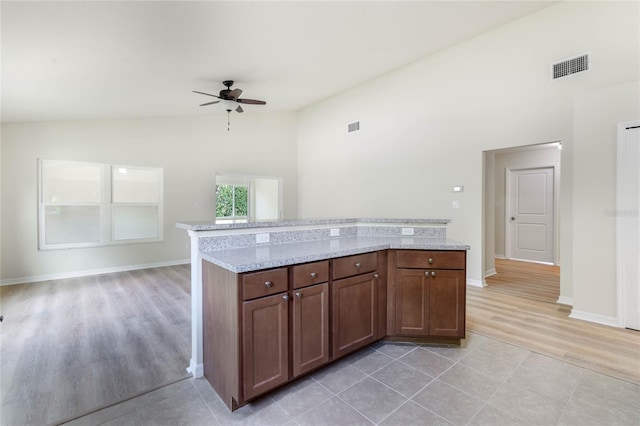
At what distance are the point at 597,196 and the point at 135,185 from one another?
6951mm

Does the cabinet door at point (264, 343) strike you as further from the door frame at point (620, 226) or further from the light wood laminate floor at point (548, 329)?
the door frame at point (620, 226)

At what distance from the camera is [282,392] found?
192 cm

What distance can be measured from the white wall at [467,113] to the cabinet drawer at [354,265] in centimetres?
259

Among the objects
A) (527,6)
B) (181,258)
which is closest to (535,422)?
(527,6)

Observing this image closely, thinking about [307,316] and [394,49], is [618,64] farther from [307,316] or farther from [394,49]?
[307,316]

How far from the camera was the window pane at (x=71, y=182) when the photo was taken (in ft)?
16.1

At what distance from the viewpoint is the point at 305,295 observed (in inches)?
76.0

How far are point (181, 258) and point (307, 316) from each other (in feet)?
16.7

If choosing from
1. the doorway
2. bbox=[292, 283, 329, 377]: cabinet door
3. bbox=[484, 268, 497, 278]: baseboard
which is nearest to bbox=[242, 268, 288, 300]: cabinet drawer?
bbox=[292, 283, 329, 377]: cabinet door

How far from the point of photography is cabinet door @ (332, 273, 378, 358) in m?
2.14

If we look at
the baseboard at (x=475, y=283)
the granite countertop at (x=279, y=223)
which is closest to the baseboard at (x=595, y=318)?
the baseboard at (x=475, y=283)

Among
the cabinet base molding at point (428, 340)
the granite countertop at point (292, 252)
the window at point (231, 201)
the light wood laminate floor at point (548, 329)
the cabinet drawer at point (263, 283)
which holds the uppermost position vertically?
the window at point (231, 201)

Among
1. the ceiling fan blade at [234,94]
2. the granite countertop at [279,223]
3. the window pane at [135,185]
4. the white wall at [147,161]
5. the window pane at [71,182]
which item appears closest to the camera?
the granite countertop at [279,223]

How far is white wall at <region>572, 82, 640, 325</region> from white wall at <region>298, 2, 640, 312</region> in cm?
11
